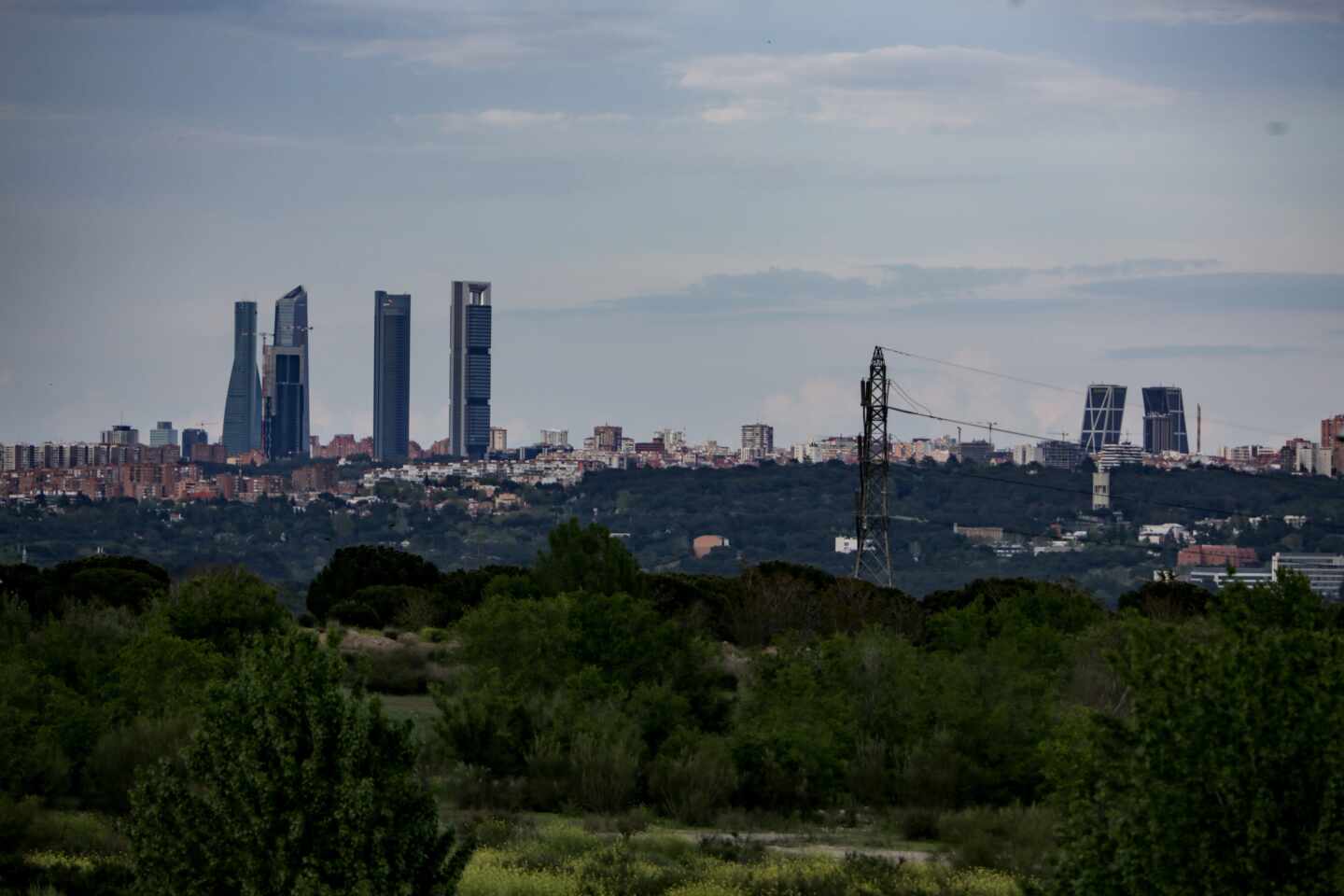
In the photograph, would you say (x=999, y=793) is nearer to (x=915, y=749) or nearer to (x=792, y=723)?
(x=915, y=749)

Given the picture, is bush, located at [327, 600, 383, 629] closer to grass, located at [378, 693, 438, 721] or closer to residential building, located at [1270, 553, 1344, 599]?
grass, located at [378, 693, 438, 721]

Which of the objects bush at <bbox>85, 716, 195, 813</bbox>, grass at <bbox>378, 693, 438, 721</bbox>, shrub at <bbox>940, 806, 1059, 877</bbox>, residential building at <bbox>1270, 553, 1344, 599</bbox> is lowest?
residential building at <bbox>1270, 553, 1344, 599</bbox>

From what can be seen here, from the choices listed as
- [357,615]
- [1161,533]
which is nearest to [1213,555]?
[1161,533]

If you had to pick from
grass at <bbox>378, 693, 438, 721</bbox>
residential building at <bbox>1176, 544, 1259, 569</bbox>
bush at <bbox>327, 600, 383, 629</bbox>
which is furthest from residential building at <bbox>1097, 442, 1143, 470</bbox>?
grass at <bbox>378, 693, 438, 721</bbox>

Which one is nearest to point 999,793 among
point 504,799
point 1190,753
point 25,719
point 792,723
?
point 792,723

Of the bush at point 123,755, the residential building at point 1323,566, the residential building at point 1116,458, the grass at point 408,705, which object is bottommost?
the residential building at point 1323,566

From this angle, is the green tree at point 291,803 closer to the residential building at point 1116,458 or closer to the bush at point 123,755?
the bush at point 123,755

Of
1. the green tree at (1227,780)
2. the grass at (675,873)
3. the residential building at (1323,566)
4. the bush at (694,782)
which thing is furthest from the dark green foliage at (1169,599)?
the residential building at (1323,566)
